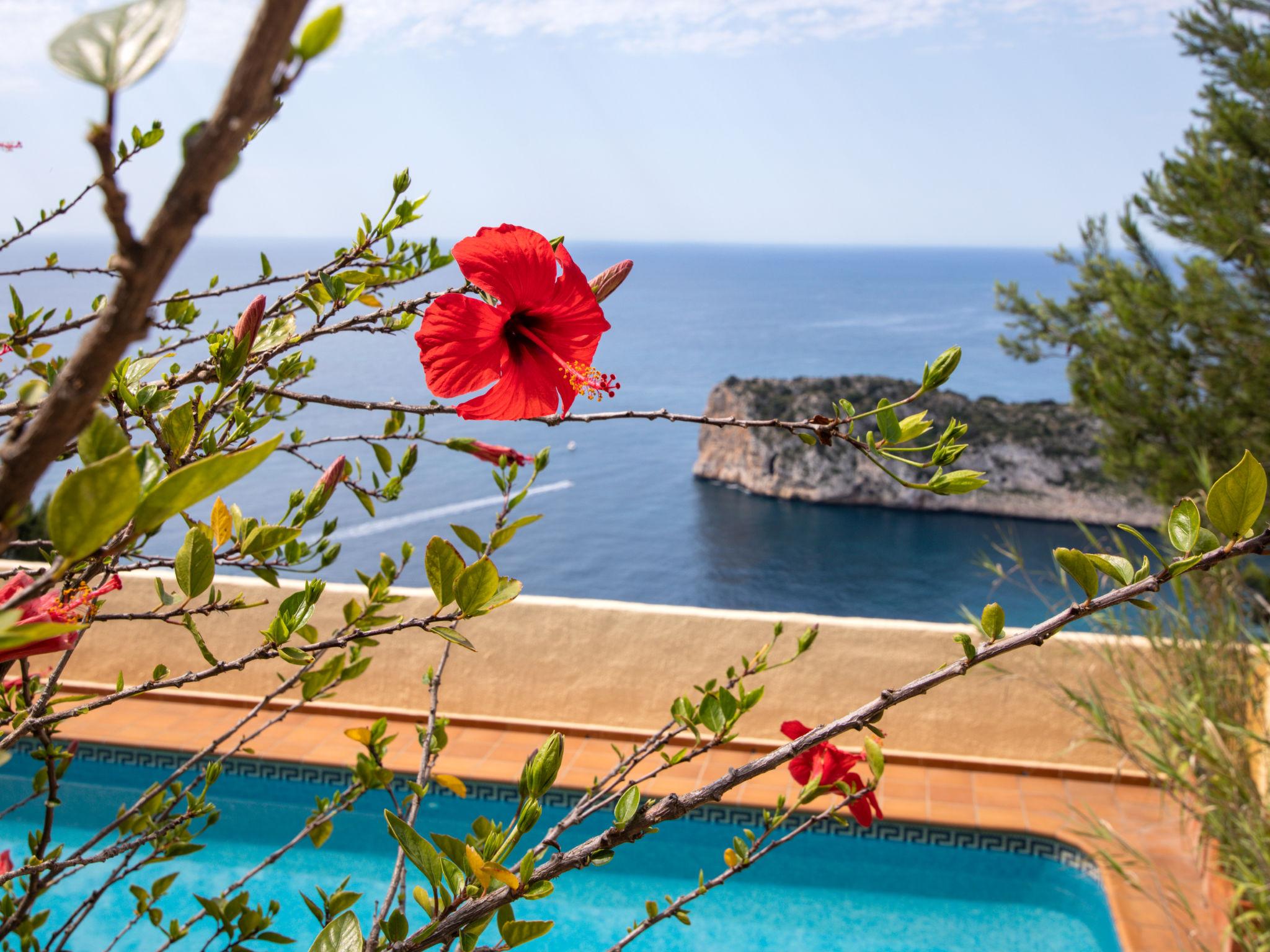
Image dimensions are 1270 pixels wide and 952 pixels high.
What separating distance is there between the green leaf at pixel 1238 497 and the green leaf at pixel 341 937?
21.0 inches

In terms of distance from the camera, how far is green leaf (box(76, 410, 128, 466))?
35 centimetres

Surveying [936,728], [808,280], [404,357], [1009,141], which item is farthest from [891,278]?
[936,728]

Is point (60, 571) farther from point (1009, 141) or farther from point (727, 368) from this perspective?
point (1009, 141)

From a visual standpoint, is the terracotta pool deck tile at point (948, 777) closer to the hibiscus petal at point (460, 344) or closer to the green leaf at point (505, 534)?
the green leaf at point (505, 534)

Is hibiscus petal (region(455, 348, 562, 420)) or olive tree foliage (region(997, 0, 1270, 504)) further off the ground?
hibiscus petal (region(455, 348, 562, 420))

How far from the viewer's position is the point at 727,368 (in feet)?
98.8

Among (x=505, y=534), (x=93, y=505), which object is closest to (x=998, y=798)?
(x=505, y=534)

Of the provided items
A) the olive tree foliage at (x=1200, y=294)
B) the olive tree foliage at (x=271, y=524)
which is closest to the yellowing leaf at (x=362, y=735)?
the olive tree foliage at (x=271, y=524)

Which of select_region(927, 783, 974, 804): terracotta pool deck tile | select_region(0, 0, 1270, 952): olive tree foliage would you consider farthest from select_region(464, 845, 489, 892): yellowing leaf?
select_region(927, 783, 974, 804): terracotta pool deck tile

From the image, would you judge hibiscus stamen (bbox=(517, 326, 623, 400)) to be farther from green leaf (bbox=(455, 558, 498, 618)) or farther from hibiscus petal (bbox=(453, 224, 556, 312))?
green leaf (bbox=(455, 558, 498, 618))

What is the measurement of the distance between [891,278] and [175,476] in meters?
71.4

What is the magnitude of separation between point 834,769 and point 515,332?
0.56 meters

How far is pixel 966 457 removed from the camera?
15266 mm

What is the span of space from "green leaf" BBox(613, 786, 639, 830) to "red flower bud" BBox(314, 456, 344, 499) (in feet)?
1.22
